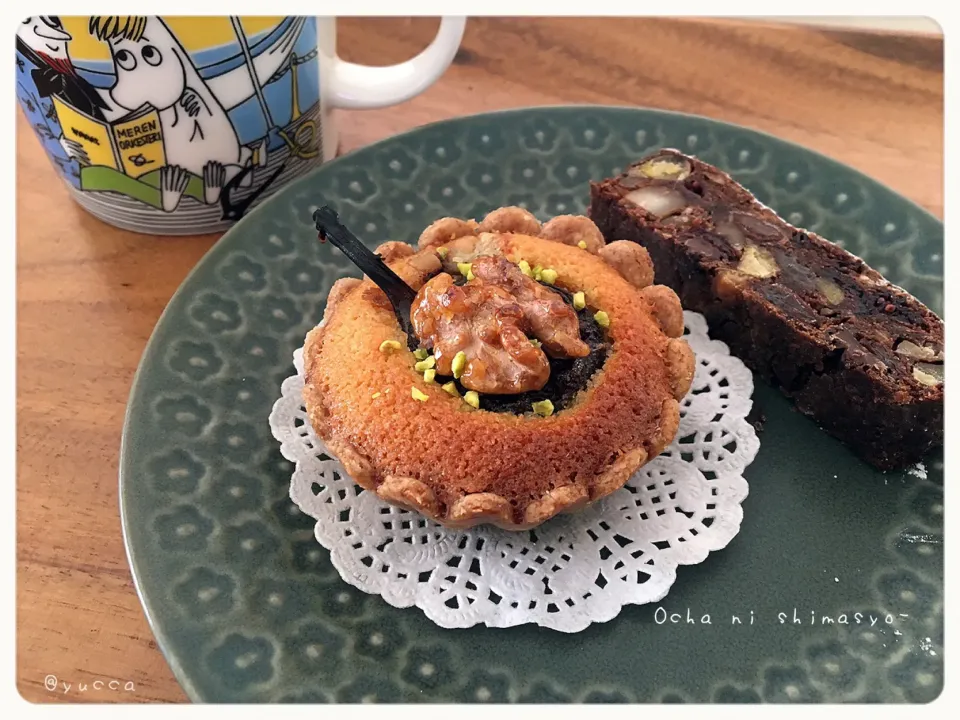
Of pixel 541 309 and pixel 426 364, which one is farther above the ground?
pixel 541 309

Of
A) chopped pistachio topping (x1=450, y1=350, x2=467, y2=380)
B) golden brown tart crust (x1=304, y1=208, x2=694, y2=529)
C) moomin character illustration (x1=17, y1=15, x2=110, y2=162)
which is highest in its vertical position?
moomin character illustration (x1=17, y1=15, x2=110, y2=162)

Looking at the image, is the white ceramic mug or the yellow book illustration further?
the yellow book illustration

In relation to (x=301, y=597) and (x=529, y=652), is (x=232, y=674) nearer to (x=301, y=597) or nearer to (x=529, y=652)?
(x=301, y=597)

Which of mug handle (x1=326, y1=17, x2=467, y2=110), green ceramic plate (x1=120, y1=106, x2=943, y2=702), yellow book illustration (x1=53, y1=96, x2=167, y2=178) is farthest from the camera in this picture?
mug handle (x1=326, y1=17, x2=467, y2=110)

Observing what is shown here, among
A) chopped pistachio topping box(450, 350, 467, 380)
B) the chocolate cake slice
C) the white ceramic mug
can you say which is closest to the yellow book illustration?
the white ceramic mug

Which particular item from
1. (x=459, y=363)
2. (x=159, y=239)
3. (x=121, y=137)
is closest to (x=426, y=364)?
(x=459, y=363)

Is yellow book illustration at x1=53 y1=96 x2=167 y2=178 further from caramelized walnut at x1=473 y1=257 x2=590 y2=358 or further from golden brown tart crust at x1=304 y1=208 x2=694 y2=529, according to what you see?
caramelized walnut at x1=473 y1=257 x2=590 y2=358

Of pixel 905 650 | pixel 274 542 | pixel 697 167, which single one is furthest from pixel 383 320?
pixel 905 650

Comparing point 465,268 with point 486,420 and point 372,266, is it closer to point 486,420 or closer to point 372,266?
point 372,266
